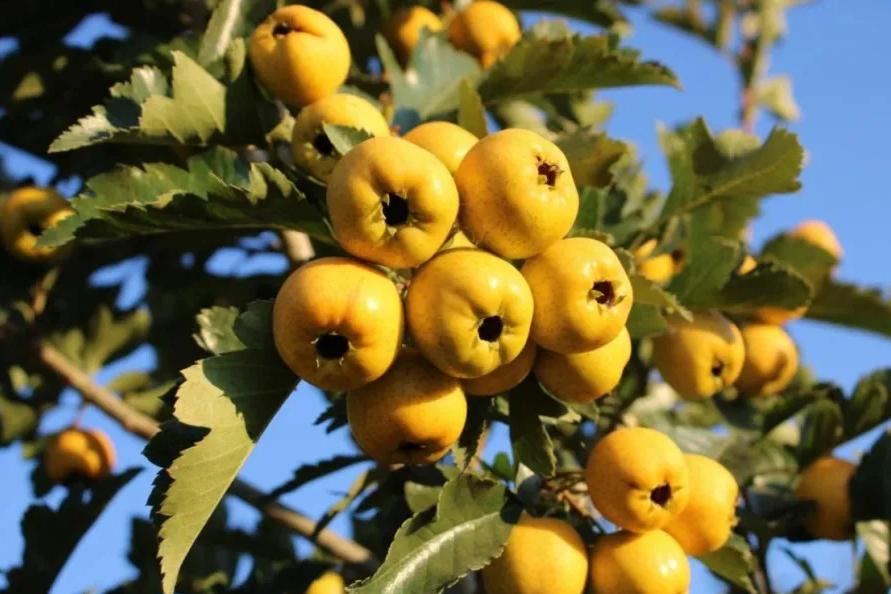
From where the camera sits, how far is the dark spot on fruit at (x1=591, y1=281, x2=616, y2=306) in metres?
1.62

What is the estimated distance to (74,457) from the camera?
10.8 ft

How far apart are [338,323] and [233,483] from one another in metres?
1.23

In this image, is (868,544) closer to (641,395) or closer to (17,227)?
(641,395)

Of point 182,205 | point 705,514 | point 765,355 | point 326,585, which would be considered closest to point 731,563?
point 705,514

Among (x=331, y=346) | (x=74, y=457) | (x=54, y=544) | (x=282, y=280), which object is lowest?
(x=74, y=457)

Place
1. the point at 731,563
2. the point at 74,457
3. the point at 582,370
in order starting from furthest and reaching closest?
the point at 74,457, the point at 731,563, the point at 582,370

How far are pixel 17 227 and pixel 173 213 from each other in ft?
4.11

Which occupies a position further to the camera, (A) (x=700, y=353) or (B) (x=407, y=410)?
(A) (x=700, y=353)

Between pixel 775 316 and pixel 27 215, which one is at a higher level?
pixel 775 316

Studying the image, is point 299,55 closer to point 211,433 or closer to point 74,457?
point 211,433

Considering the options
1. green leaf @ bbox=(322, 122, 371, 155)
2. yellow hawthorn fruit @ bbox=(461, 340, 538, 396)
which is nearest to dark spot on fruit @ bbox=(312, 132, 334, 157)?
green leaf @ bbox=(322, 122, 371, 155)

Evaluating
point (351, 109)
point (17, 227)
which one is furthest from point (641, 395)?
point (17, 227)

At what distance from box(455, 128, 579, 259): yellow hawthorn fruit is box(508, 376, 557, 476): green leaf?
11.6 inches

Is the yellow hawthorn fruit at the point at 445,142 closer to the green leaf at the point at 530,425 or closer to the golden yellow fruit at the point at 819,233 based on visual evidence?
the green leaf at the point at 530,425
